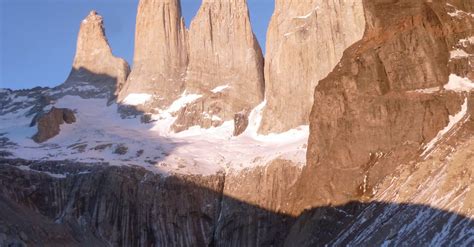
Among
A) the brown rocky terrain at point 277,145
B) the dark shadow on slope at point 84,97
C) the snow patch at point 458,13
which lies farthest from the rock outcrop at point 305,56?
the snow patch at point 458,13

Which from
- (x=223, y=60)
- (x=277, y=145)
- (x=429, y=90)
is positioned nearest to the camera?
(x=429, y=90)

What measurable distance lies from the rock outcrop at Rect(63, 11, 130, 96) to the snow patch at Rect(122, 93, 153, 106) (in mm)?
18281

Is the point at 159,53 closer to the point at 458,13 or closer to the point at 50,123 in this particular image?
the point at 50,123

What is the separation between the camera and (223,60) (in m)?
157

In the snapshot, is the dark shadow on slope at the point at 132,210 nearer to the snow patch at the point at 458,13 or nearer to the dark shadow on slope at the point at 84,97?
the dark shadow on slope at the point at 84,97

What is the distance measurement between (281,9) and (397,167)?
6279 centimetres

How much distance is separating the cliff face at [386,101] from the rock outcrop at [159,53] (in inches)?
2600

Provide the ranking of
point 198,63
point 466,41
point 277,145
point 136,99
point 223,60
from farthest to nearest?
point 136,99
point 198,63
point 223,60
point 277,145
point 466,41

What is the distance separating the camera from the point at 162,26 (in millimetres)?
169000

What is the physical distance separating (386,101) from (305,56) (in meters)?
42.1

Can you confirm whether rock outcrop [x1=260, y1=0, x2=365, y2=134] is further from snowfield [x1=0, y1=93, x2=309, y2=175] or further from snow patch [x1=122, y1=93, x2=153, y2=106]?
snow patch [x1=122, y1=93, x2=153, y2=106]

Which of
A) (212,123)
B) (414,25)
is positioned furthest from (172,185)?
(414,25)

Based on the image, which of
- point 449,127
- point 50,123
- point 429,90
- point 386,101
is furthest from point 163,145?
point 449,127

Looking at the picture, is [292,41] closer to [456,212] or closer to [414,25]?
[414,25]
